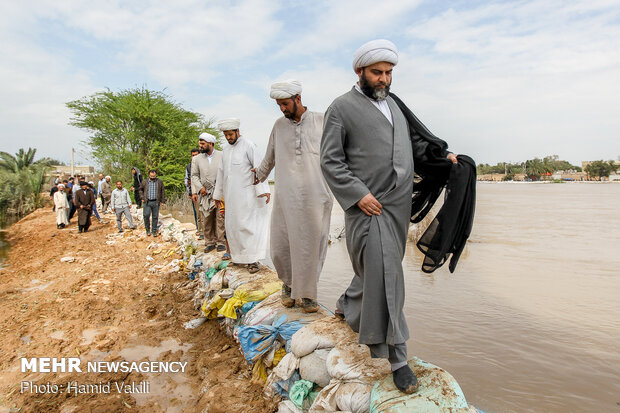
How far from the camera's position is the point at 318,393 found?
2225mm

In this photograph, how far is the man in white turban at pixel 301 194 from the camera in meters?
3.00

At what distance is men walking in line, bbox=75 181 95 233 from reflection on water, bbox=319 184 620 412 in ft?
26.2

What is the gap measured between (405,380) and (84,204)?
12.3m

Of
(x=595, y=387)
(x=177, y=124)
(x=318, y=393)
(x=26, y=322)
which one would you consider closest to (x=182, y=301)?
(x=26, y=322)

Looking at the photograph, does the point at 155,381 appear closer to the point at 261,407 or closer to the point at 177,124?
the point at 261,407

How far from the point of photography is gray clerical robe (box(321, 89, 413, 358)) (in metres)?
1.95

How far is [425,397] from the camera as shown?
5.99 ft

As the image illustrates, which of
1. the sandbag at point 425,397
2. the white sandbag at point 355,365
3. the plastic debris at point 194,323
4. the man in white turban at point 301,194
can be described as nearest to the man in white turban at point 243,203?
the plastic debris at point 194,323

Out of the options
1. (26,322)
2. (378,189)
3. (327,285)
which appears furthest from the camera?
(327,285)

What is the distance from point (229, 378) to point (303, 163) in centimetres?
178

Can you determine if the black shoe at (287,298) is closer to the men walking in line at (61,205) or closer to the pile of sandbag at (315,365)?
the pile of sandbag at (315,365)

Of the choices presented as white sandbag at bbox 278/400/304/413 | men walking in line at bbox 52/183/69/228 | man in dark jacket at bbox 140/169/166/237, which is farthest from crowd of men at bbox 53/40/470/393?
men walking in line at bbox 52/183/69/228

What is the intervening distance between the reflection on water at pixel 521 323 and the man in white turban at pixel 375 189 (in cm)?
163

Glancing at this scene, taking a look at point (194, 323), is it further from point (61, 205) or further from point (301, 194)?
point (61, 205)
